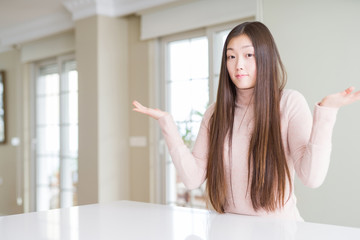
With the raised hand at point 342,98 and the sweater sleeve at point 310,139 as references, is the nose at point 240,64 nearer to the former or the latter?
the sweater sleeve at point 310,139

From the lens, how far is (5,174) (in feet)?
19.6

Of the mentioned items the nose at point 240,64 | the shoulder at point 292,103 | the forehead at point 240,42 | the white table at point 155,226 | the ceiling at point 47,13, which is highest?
the ceiling at point 47,13

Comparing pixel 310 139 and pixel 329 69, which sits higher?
pixel 329 69

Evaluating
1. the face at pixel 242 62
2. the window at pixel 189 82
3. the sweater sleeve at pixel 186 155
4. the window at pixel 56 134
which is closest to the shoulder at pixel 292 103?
the face at pixel 242 62

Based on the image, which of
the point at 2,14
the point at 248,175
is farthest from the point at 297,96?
the point at 2,14

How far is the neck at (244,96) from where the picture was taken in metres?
1.53

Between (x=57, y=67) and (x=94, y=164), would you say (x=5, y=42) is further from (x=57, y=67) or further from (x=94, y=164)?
(x=94, y=164)

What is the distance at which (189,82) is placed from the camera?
4.07m

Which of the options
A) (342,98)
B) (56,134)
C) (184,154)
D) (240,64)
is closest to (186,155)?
(184,154)

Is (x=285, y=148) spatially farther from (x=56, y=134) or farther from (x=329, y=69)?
(x=56, y=134)

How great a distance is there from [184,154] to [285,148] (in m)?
0.35

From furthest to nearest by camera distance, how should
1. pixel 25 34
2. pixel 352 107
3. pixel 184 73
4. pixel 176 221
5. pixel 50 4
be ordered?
pixel 25 34 → pixel 50 4 → pixel 184 73 → pixel 352 107 → pixel 176 221

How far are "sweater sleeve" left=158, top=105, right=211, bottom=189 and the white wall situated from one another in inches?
54.9

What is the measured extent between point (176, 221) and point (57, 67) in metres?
4.62
